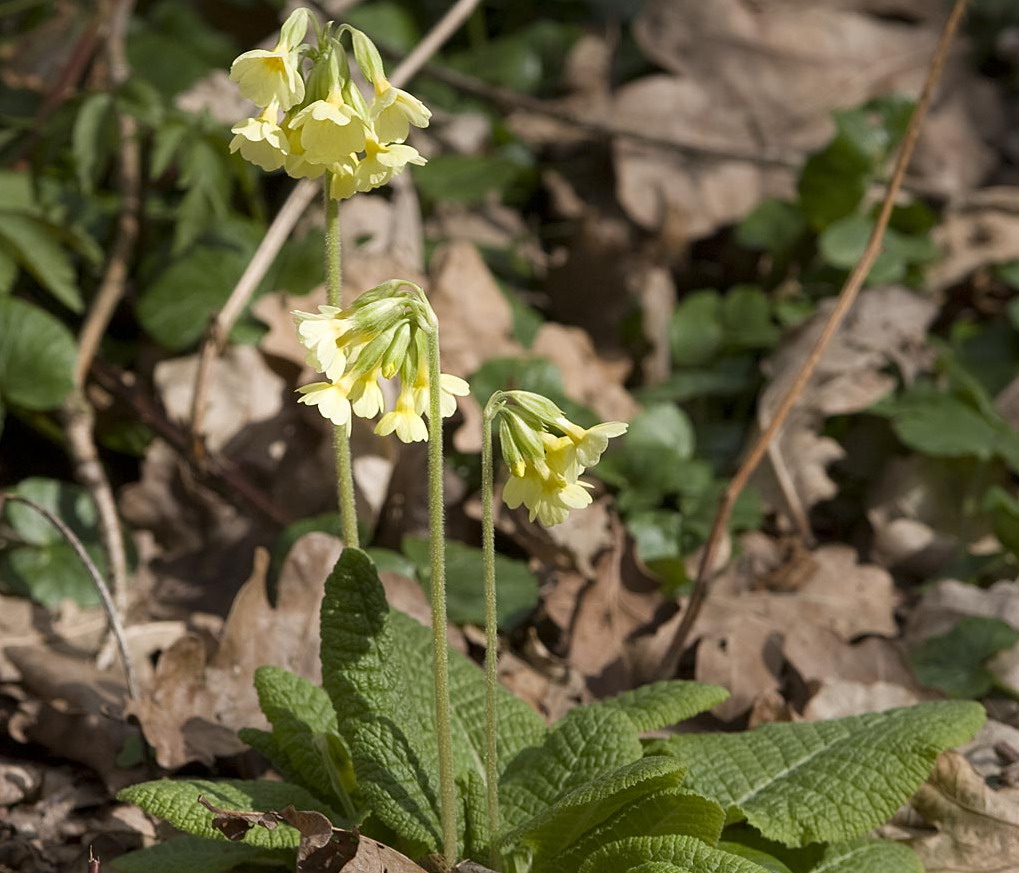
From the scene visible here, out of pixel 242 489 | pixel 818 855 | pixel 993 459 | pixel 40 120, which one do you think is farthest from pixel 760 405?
pixel 40 120

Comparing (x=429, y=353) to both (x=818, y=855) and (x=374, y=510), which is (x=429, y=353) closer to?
(x=818, y=855)

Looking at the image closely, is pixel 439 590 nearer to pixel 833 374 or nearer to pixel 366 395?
pixel 366 395

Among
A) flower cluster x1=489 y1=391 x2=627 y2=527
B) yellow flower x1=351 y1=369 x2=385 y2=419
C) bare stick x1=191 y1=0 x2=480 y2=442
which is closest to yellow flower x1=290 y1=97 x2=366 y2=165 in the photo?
yellow flower x1=351 y1=369 x2=385 y2=419

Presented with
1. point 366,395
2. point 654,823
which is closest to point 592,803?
point 654,823

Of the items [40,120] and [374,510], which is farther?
[40,120]

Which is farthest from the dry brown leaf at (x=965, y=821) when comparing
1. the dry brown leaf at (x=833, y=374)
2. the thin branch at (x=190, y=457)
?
the thin branch at (x=190, y=457)

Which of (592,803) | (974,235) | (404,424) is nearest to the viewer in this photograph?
(404,424)

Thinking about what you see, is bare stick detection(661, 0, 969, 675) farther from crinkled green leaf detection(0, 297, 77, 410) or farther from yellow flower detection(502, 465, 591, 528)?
crinkled green leaf detection(0, 297, 77, 410)
